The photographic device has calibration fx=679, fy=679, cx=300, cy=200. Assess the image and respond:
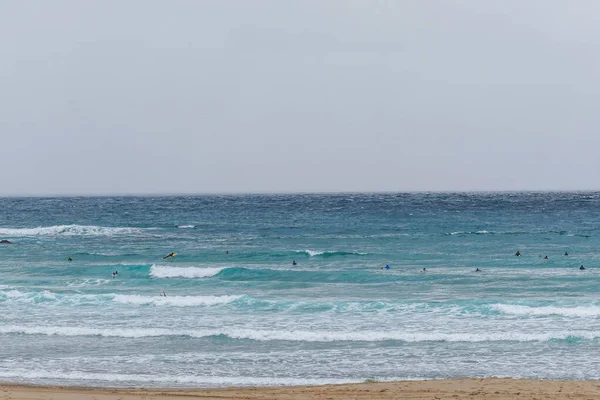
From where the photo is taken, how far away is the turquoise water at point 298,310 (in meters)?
20.0

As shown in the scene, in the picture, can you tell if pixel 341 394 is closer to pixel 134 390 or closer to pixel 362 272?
pixel 134 390

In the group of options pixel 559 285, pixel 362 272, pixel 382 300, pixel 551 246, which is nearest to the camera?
pixel 382 300

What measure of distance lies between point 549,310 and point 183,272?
21645 millimetres

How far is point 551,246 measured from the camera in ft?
166

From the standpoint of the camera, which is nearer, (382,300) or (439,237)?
(382,300)

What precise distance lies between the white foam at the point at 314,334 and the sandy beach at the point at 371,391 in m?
4.88

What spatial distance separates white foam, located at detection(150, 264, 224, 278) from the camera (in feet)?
131

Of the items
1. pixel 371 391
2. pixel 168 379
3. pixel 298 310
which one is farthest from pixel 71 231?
pixel 371 391

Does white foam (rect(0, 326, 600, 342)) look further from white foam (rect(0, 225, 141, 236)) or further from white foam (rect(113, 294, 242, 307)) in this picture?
white foam (rect(0, 225, 141, 236))

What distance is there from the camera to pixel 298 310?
28281mm

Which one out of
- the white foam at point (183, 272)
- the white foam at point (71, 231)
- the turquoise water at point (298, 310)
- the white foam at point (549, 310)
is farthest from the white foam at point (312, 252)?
the white foam at point (71, 231)

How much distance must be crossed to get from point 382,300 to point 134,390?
14780mm

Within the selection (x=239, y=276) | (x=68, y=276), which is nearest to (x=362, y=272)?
(x=239, y=276)

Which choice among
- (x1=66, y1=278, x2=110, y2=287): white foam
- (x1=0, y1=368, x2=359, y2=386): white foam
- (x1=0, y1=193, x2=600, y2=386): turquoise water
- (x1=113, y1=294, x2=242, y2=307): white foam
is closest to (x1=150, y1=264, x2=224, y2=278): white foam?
(x1=0, y1=193, x2=600, y2=386): turquoise water
